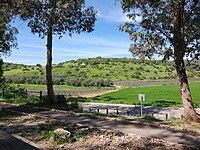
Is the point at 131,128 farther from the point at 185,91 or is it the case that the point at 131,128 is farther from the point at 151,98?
the point at 151,98

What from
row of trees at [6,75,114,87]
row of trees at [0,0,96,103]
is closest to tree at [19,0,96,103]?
row of trees at [0,0,96,103]

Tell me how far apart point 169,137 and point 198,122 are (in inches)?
122

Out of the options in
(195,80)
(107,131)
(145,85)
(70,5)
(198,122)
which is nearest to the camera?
(107,131)

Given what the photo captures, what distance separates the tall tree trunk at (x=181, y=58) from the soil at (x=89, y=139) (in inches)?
149

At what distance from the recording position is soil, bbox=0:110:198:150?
8023 mm

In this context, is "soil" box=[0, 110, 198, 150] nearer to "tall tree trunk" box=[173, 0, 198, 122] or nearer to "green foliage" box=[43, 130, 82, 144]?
"green foliage" box=[43, 130, 82, 144]

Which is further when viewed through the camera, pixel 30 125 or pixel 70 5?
pixel 70 5

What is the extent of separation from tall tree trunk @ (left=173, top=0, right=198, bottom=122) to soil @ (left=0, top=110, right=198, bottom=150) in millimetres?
3784

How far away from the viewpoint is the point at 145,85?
79.8 m

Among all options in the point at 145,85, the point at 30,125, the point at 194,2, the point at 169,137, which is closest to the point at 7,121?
the point at 30,125

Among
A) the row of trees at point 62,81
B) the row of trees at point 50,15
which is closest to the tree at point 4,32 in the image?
the row of trees at point 50,15

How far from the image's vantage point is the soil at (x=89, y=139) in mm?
8023

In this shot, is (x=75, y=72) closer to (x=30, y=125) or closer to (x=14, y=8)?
(x=14, y=8)

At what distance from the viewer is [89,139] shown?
8984mm
